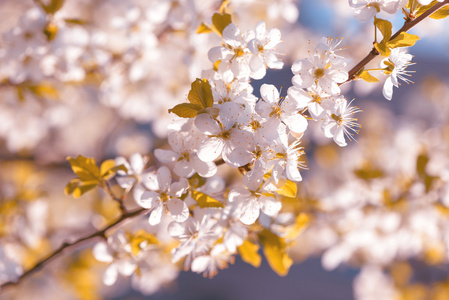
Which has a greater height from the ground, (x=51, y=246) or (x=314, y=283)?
(x=51, y=246)

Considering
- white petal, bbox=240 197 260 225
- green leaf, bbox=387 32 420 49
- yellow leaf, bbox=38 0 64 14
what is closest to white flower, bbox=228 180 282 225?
white petal, bbox=240 197 260 225

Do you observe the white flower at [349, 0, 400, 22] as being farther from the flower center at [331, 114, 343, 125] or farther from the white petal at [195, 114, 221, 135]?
the white petal at [195, 114, 221, 135]

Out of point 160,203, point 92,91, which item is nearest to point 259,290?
point 92,91

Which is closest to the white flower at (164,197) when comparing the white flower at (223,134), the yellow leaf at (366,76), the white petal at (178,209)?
the white petal at (178,209)

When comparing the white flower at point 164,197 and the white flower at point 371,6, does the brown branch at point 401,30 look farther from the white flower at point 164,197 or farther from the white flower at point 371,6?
the white flower at point 164,197

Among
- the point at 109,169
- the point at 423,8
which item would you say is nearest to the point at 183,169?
the point at 109,169

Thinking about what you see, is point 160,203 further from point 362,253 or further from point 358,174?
point 362,253

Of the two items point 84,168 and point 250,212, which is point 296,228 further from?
point 84,168
